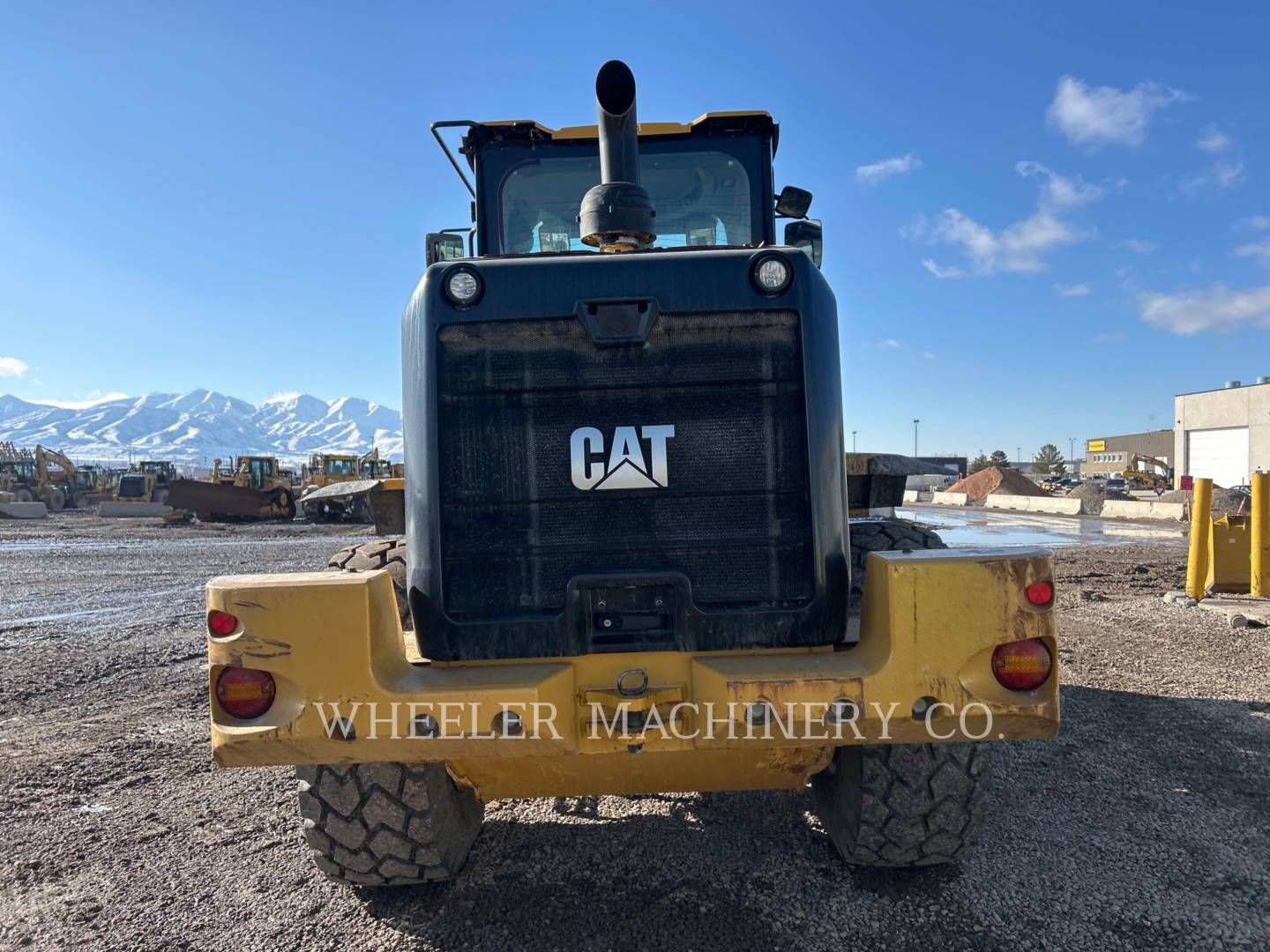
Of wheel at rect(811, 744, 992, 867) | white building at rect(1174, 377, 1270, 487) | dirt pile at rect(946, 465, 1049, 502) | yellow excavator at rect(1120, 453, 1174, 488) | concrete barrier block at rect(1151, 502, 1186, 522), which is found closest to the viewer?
wheel at rect(811, 744, 992, 867)

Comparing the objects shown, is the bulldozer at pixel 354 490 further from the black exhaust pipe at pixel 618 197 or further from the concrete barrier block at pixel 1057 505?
the concrete barrier block at pixel 1057 505

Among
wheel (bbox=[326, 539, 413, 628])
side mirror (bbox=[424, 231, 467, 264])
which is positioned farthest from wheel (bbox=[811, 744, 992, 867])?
side mirror (bbox=[424, 231, 467, 264])

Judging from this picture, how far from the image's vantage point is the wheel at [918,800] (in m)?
2.54

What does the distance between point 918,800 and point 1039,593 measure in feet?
2.70

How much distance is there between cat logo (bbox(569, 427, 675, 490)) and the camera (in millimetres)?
2434

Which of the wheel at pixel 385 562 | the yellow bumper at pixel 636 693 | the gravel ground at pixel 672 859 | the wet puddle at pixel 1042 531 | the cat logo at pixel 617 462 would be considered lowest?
the wet puddle at pixel 1042 531

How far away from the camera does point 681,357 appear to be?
2457 millimetres

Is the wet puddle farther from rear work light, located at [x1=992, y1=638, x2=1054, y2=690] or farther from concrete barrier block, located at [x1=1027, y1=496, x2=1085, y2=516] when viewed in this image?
rear work light, located at [x1=992, y1=638, x2=1054, y2=690]

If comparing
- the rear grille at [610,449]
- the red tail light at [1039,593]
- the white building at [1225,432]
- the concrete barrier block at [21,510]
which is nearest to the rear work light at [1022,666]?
the red tail light at [1039,593]

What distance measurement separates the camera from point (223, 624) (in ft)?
7.27

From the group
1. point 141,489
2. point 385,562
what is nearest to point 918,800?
point 385,562

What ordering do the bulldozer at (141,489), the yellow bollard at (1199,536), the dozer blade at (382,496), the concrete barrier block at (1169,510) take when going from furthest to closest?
the bulldozer at (141,489) < the concrete barrier block at (1169,510) < the yellow bollard at (1199,536) < the dozer blade at (382,496)

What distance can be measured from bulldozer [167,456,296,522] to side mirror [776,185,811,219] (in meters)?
25.7

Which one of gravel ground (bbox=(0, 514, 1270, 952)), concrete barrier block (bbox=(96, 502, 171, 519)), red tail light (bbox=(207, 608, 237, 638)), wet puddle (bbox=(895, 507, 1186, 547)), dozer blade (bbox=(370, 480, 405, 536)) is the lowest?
wet puddle (bbox=(895, 507, 1186, 547))
